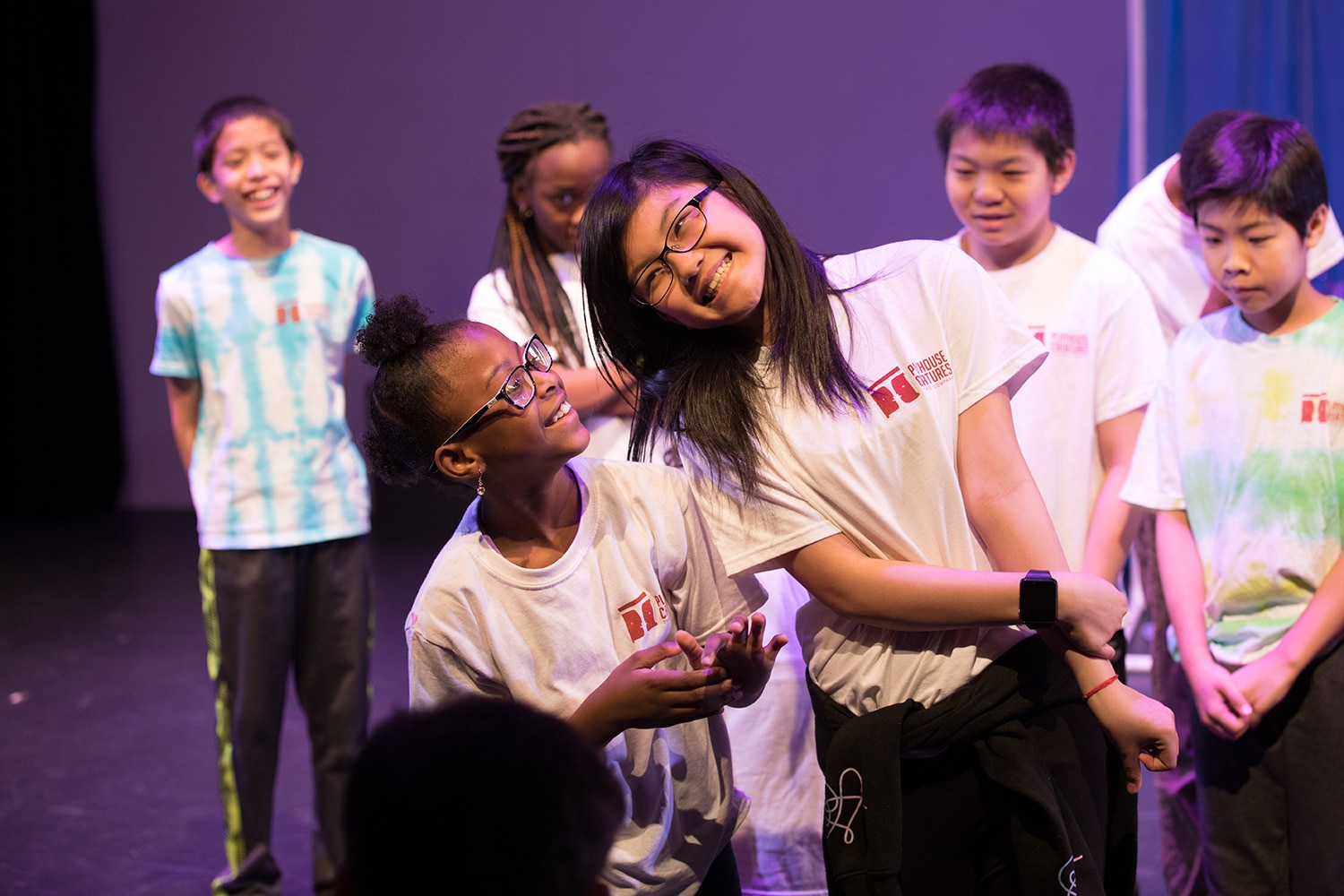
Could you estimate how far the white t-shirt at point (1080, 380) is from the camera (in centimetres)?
212

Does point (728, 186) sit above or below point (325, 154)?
below

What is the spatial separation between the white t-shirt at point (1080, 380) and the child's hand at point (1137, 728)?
0.69 meters

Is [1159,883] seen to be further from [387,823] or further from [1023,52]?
[1023,52]

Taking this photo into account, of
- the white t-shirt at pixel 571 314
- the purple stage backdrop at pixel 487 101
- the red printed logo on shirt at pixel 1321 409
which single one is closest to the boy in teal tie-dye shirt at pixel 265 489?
the white t-shirt at pixel 571 314

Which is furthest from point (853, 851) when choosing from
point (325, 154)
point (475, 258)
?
point (325, 154)

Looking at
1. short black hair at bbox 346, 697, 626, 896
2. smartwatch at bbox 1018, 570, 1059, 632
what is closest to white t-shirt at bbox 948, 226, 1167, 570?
smartwatch at bbox 1018, 570, 1059, 632

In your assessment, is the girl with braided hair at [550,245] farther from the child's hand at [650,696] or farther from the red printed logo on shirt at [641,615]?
the child's hand at [650,696]

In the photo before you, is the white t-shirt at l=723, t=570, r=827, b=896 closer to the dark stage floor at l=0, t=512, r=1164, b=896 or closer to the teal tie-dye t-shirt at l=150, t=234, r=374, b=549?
the dark stage floor at l=0, t=512, r=1164, b=896

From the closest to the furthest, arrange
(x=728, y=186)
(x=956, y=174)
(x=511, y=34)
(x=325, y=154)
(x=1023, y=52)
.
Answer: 1. (x=728, y=186)
2. (x=956, y=174)
3. (x=1023, y=52)
4. (x=511, y=34)
5. (x=325, y=154)

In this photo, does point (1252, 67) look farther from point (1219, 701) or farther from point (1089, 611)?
point (1089, 611)

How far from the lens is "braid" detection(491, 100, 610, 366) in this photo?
2.25 meters

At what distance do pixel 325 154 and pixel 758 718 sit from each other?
20.6ft

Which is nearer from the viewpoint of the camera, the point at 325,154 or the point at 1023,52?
the point at 1023,52

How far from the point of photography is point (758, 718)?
196 centimetres
